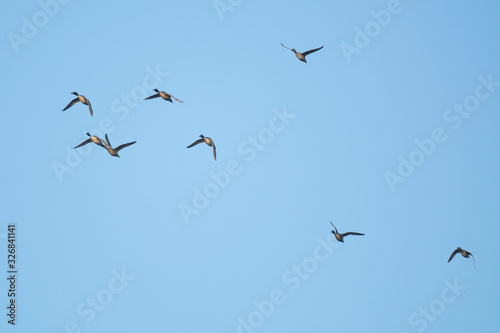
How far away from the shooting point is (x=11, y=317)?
44.9 metres

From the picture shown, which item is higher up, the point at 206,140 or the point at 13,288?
the point at 206,140

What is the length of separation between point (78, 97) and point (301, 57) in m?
14.3

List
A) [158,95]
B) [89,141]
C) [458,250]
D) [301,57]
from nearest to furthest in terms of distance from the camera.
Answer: [89,141]
[158,95]
[301,57]
[458,250]

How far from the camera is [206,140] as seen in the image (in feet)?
133

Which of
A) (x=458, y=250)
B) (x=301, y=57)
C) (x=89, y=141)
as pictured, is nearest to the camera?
(x=89, y=141)

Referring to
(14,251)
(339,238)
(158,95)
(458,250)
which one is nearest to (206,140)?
(158,95)

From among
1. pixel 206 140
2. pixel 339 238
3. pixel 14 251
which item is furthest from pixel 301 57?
pixel 14 251

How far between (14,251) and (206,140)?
49.0ft

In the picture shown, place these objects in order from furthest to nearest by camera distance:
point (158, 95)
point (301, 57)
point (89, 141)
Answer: point (301, 57)
point (158, 95)
point (89, 141)

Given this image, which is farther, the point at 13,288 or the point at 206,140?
the point at 13,288

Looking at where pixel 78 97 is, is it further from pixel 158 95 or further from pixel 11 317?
pixel 11 317

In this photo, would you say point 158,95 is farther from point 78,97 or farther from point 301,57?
point 301,57

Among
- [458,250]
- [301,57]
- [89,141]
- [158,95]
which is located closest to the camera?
[89,141]

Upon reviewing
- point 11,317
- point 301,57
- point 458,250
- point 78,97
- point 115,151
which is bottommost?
point 11,317
